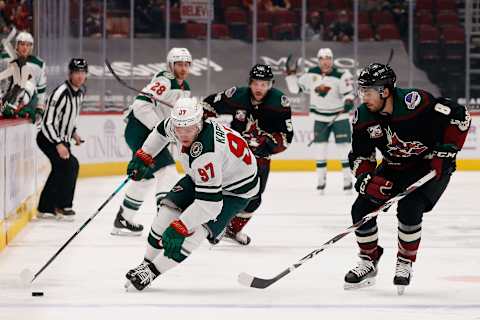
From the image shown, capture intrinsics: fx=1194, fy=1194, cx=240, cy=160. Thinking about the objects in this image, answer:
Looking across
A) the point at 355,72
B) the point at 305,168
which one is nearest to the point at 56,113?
the point at 305,168

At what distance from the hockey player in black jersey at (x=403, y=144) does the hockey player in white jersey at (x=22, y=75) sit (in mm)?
4284

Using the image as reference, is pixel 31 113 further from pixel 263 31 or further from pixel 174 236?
pixel 263 31

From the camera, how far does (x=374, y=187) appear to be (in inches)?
197

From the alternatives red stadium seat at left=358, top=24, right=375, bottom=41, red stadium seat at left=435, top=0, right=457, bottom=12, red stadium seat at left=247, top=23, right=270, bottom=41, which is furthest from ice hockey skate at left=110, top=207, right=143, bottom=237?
red stadium seat at left=435, top=0, right=457, bottom=12

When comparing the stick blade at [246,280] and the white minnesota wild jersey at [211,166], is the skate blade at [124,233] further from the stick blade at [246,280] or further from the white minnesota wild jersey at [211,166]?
the stick blade at [246,280]

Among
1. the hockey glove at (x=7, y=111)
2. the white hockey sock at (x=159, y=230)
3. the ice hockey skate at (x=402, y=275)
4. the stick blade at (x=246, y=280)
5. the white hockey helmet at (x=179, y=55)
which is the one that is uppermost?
the white hockey helmet at (x=179, y=55)

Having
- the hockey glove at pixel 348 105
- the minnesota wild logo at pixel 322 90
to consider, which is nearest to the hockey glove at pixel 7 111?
the hockey glove at pixel 348 105

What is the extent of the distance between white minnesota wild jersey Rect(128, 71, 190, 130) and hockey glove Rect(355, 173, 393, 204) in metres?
2.55

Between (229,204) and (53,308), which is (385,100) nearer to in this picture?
(229,204)

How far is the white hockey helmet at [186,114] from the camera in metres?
4.93

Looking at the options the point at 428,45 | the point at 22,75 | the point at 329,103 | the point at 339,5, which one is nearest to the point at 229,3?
the point at 339,5

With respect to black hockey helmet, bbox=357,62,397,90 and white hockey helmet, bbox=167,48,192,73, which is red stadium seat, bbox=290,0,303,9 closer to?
white hockey helmet, bbox=167,48,192,73

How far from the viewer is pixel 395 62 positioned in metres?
15.1

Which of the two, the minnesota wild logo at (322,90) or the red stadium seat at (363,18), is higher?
the red stadium seat at (363,18)
